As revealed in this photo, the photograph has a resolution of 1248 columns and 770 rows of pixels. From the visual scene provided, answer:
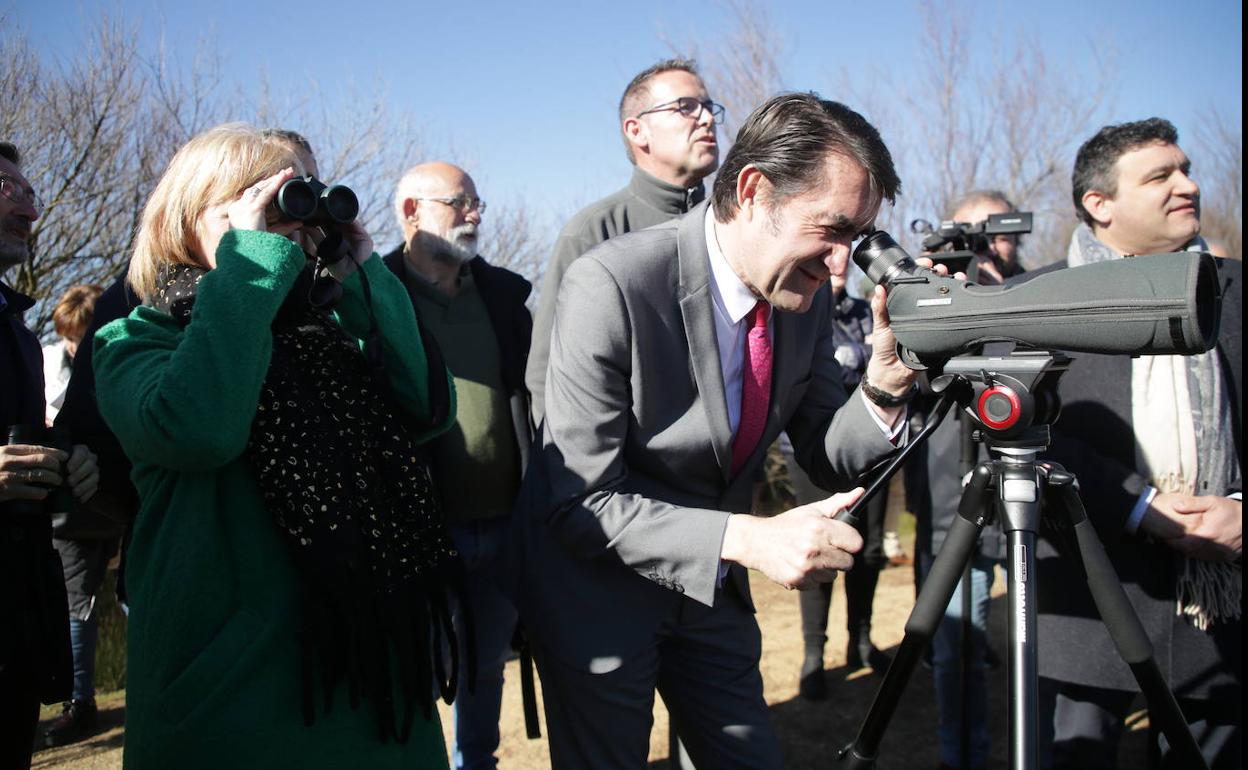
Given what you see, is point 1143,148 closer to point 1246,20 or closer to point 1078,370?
point 1246,20

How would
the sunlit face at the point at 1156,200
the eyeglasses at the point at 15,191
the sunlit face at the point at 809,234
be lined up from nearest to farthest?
1. the sunlit face at the point at 809,234
2. the eyeglasses at the point at 15,191
3. the sunlit face at the point at 1156,200

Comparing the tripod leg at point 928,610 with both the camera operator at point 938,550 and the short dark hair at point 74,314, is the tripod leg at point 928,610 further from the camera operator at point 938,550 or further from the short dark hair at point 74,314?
the short dark hair at point 74,314

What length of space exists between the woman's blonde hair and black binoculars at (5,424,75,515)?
1.70ft

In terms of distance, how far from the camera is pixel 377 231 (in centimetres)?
840

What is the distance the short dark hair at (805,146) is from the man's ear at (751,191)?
0.04ft

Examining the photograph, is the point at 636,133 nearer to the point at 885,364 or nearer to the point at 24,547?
the point at 885,364

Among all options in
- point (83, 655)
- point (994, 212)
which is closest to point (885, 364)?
point (994, 212)

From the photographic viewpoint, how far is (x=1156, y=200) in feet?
8.03

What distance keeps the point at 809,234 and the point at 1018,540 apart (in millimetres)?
672

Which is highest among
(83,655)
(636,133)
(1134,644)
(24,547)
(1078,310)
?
(636,133)

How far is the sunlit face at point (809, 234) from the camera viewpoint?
1.75 meters

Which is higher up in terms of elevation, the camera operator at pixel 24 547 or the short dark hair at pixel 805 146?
the short dark hair at pixel 805 146

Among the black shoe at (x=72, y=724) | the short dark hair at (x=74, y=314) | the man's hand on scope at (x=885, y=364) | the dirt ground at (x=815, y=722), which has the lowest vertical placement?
the dirt ground at (x=815, y=722)

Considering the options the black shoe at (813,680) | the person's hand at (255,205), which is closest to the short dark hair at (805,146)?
the person's hand at (255,205)
